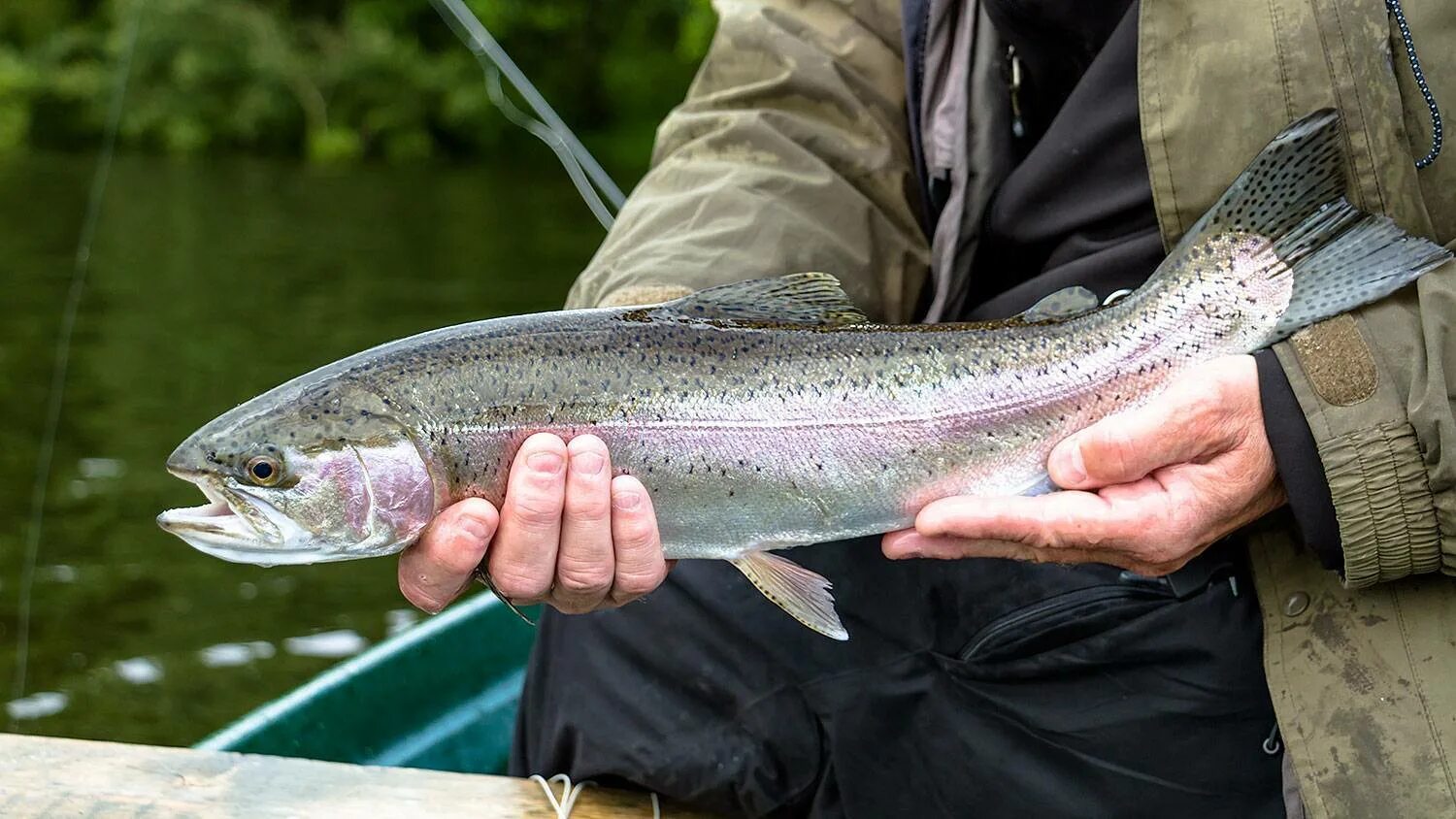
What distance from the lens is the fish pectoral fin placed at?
238cm

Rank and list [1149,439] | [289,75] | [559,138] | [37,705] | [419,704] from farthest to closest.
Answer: [289,75], [559,138], [37,705], [419,704], [1149,439]

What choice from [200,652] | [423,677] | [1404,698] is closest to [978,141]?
[1404,698]

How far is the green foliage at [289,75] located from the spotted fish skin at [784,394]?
31871 mm

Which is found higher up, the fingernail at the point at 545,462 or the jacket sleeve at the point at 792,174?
the jacket sleeve at the point at 792,174

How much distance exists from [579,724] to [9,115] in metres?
32.8

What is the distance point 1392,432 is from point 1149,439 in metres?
0.33

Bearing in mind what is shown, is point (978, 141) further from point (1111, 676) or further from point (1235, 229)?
point (1111, 676)

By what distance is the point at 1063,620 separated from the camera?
2.45 meters

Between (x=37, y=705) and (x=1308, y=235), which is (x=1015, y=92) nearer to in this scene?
(x=1308, y=235)

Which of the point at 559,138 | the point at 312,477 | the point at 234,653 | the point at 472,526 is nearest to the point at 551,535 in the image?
the point at 472,526

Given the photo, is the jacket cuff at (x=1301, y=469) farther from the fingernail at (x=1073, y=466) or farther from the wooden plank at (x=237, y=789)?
the wooden plank at (x=237, y=789)

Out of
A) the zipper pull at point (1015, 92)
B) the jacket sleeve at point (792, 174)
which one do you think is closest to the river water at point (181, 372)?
the jacket sleeve at point (792, 174)

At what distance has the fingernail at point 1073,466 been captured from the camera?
7.59ft

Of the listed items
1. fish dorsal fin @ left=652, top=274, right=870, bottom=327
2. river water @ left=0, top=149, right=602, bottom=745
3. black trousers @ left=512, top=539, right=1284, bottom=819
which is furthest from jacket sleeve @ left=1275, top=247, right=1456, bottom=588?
river water @ left=0, top=149, right=602, bottom=745
